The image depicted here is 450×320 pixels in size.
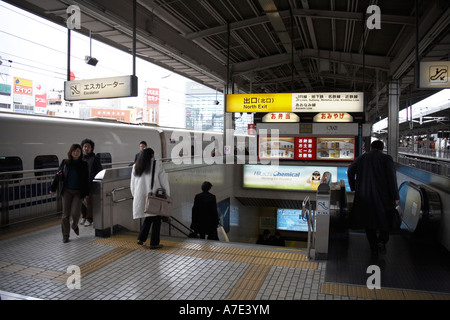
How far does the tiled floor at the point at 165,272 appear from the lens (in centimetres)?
340

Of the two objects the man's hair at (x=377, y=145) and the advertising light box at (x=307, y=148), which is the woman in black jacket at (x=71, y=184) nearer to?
the man's hair at (x=377, y=145)

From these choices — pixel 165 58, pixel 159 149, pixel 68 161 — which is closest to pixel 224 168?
pixel 159 149

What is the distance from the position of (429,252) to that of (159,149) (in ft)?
35.6

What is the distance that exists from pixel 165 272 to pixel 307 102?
7073 millimetres

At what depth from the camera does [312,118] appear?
12.9m

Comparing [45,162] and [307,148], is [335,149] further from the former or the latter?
[45,162]

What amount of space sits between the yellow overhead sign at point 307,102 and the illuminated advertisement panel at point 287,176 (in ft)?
10.8

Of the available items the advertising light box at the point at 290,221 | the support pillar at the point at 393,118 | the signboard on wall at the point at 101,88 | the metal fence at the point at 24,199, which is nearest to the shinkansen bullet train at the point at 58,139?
the metal fence at the point at 24,199

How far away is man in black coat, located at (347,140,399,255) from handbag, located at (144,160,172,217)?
2.59m

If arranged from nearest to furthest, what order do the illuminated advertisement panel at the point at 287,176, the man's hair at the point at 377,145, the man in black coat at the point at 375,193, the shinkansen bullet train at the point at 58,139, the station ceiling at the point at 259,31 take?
1. the man in black coat at the point at 375,193
2. the man's hair at the point at 377,145
3. the shinkansen bullet train at the point at 58,139
4. the station ceiling at the point at 259,31
5. the illuminated advertisement panel at the point at 287,176

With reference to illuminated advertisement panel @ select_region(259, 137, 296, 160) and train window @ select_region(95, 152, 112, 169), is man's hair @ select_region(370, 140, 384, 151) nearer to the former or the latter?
train window @ select_region(95, 152, 112, 169)

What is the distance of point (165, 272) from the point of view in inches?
158

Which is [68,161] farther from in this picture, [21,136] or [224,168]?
[224,168]

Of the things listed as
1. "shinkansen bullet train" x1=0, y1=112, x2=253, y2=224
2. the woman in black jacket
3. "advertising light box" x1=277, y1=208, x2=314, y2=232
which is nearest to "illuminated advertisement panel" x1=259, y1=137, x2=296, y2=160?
"advertising light box" x1=277, y1=208, x2=314, y2=232
